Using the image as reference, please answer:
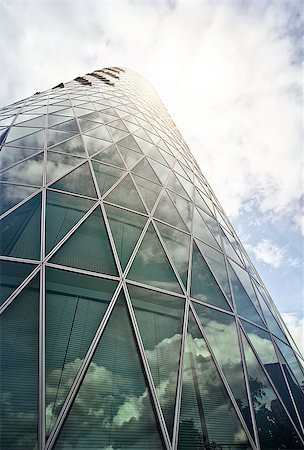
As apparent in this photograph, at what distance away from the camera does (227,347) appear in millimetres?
8812

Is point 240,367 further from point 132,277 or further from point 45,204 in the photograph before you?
point 45,204

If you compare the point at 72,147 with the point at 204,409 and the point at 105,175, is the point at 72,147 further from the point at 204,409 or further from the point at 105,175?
the point at 204,409

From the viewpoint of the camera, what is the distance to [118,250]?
9102 mm

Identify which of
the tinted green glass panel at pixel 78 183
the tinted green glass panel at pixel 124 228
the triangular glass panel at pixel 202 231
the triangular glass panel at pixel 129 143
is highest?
the triangular glass panel at pixel 129 143

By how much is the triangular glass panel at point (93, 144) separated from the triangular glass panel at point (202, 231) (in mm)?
6122

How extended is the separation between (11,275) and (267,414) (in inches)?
318

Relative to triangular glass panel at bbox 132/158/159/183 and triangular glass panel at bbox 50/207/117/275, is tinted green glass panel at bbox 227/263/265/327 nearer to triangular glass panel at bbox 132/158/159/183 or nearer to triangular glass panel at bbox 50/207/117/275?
triangular glass panel at bbox 50/207/117/275

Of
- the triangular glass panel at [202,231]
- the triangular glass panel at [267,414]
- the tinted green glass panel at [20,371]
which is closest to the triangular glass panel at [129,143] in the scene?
the triangular glass panel at [202,231]

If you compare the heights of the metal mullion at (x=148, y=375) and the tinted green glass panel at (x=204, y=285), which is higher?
the tinted green glass panel at (x=204, y=285)

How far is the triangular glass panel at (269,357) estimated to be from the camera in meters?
9.14

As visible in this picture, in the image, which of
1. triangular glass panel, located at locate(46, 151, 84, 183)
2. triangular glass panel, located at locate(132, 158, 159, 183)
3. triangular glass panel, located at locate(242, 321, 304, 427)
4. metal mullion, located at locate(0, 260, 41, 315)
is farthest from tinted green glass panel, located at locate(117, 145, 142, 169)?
triangular glass panel, located at locate(242, 321, 304, 427)

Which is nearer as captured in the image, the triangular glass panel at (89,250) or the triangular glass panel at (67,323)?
the triangular glass panel at (67,323)

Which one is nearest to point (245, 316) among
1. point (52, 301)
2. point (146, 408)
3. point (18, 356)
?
point (146, 408)

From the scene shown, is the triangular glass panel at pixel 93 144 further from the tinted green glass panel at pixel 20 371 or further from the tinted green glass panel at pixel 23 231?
the tinted green glass panel at pixel 20 371
